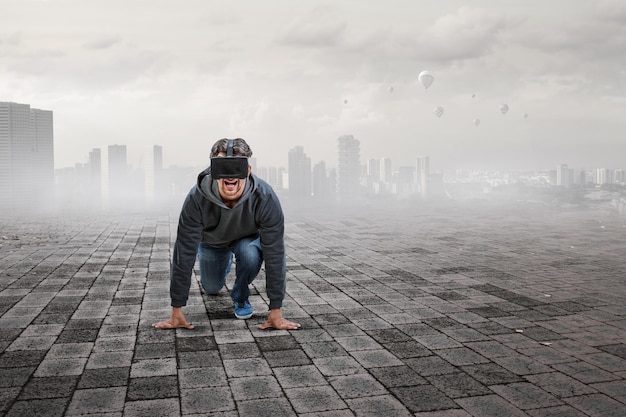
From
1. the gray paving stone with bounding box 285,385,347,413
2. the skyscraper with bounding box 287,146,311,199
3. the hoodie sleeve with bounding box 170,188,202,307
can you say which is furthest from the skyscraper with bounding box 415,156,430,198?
the gray paving stone with bounding box 285,385,347,413

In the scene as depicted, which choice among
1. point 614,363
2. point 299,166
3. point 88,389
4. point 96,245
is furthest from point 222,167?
point 299,166

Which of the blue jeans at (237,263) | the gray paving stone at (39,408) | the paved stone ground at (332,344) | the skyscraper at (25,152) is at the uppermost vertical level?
the skyscraper at (25,152)

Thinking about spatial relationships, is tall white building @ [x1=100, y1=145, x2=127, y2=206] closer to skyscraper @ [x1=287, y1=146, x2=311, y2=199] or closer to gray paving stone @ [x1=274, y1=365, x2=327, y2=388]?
skyscraper @ [x1=287, y1=146, x2=311, y2=199]

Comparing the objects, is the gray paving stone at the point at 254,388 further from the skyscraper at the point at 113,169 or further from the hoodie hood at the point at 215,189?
the skyscraper at the point at 113,169

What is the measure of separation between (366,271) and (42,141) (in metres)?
119

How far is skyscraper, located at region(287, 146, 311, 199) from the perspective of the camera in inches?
3578

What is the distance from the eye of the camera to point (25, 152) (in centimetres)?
11044

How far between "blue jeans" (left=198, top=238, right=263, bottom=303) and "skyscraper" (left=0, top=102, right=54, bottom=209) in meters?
113

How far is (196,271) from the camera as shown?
24.1 ft

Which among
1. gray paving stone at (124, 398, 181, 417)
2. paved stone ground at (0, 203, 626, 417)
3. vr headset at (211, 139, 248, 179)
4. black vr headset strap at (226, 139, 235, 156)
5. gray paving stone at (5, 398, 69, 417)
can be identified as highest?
black vr headset strap at (226, 139, 235, 156)

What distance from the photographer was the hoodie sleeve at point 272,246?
4.31 m

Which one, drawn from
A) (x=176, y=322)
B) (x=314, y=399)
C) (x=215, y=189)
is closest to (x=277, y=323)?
(x=176, y=322)

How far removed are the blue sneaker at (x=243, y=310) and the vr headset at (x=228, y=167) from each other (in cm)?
138

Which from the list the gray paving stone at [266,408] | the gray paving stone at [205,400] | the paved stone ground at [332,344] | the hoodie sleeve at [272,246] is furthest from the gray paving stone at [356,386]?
the hoodie sleeve at [272,246]
